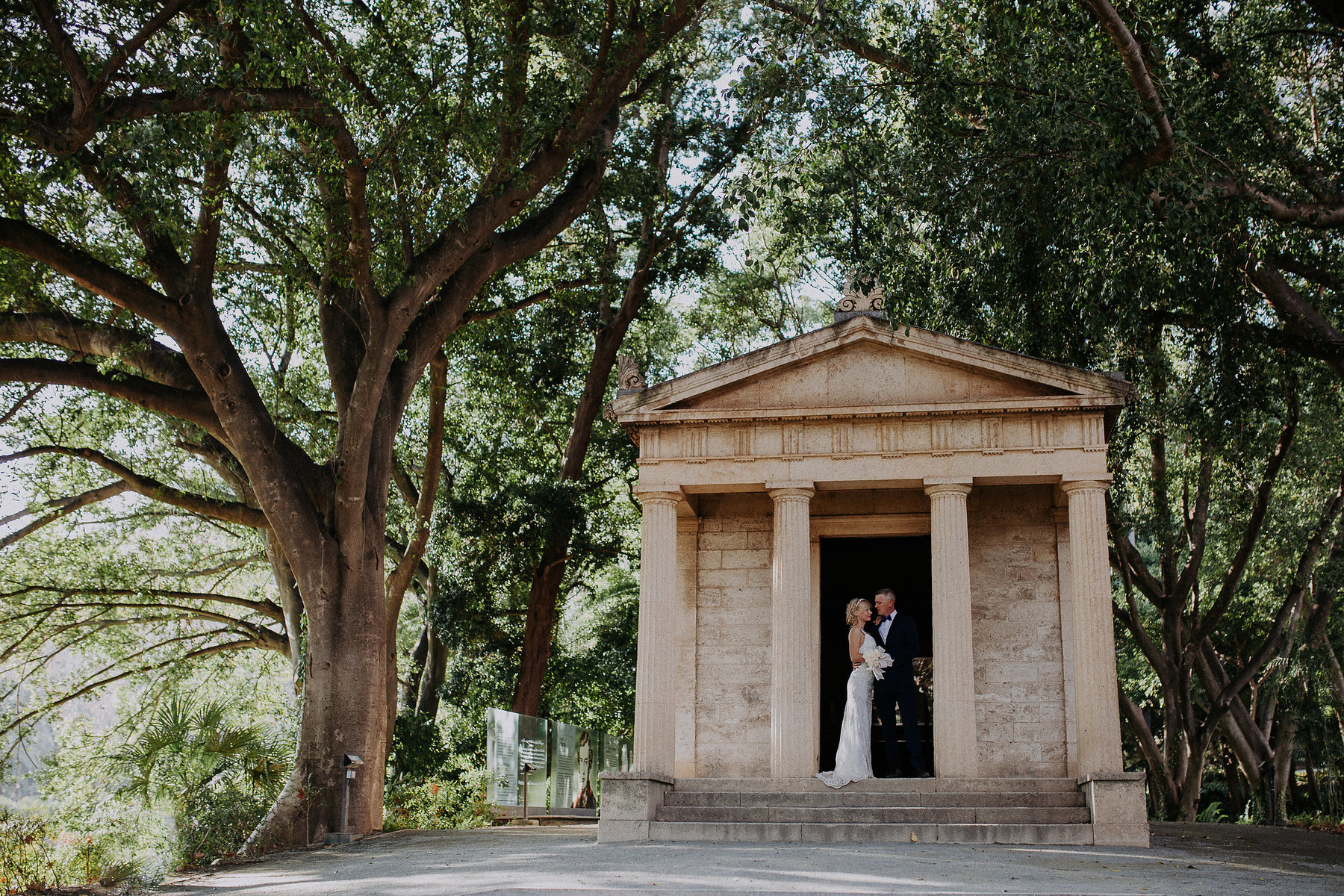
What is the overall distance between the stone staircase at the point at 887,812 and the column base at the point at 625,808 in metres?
0.16

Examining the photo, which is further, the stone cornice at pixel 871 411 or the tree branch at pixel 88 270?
the stone cornice at pixel 871 411

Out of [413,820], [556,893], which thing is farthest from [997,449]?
[413,820]

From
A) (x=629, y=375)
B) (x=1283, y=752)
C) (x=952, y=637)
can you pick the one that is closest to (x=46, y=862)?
(x=629, y=375)

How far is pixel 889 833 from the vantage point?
13.0 metres

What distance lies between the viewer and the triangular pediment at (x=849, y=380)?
50.0 feet

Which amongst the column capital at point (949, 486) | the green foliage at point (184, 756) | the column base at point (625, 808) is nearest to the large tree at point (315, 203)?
the green foliage at point (184, 756)

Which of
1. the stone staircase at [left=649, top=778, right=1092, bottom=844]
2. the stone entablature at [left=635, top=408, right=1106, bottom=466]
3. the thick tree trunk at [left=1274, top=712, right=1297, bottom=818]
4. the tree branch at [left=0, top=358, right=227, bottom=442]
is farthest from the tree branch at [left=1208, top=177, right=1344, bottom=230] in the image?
the thick tree trunk at [left=1274, top=712, right=1297, bottom=818]

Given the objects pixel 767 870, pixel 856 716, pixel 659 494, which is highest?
pixel 659 494

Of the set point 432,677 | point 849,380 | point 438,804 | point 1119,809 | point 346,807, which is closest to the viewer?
point 1119,809

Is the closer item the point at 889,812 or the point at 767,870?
the point at 767,870

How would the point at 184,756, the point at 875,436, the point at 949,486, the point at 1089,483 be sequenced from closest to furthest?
the point at 184,756
the point at 1089,483
the point at 949,486
the point at 875,436

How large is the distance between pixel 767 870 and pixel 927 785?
194 inches

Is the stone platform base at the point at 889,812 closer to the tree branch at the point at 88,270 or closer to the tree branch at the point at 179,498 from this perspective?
the tree branch at the point at 179,498

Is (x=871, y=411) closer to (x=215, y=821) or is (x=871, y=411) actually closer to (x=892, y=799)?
(x=892, y=799)
